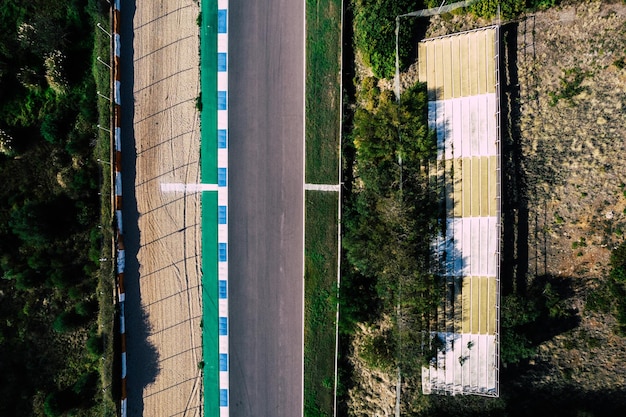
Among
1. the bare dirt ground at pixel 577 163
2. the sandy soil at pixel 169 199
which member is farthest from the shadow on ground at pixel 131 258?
the bare dirt ground at pixel 577 163

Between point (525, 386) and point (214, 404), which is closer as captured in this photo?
point (525, 386)

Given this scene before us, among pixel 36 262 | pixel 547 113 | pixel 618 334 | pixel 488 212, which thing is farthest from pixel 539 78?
pixel 36 262

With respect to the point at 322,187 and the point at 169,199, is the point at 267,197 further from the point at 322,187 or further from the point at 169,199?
the point at 169,199

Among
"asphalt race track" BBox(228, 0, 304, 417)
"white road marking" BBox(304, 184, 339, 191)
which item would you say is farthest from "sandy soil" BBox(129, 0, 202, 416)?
"white road marking" BBox(304, 184, 339, 191)

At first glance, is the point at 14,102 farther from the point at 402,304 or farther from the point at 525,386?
the point at 525,386


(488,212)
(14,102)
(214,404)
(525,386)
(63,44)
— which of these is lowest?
(214,404)

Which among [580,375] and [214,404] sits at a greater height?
[580,375]

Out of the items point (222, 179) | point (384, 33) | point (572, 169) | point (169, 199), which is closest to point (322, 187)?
point (222, 179)

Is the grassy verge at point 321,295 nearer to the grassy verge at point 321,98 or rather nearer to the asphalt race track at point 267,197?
the asphalt race track at point 267,197
